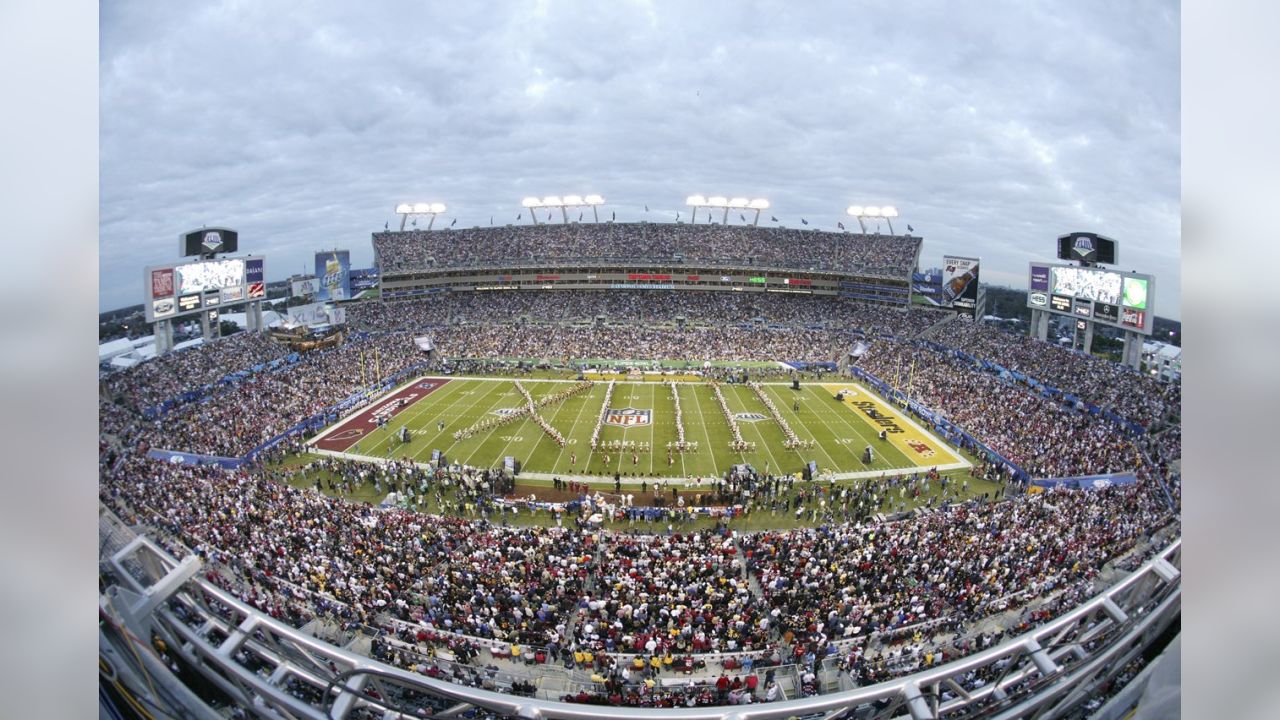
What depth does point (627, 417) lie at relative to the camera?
27.2 metres

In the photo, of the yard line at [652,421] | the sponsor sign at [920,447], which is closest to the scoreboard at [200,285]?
the yard line at [652,421]

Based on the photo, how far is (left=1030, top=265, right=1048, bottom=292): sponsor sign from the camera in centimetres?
3309

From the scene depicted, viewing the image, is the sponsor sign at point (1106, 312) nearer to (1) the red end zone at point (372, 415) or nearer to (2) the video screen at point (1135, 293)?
A: (2) the video screen at point (1135, 293)

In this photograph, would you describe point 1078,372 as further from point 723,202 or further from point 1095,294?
point 723,202

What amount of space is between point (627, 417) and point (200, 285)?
2417 cm

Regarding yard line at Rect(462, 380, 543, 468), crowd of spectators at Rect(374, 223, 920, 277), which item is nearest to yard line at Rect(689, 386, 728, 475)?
yard line at Rect(462, 380, 543, 468)

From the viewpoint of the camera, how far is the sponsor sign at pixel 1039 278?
1303 inches

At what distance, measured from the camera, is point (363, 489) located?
18.9 meters

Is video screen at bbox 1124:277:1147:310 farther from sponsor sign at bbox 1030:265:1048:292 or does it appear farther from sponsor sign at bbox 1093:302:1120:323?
sponsor sign at bbox 1030:265:1048:292

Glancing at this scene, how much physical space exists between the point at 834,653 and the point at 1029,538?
5712 mm

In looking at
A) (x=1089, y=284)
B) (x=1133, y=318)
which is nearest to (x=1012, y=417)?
(x=1133, y=318)

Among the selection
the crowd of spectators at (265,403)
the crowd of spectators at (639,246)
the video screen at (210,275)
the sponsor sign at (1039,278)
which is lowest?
the crowd of spectators at (265,403)

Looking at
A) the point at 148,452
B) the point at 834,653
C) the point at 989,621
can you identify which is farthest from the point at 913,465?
the point at 148,452

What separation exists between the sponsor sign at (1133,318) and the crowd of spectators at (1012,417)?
5.65 metres
